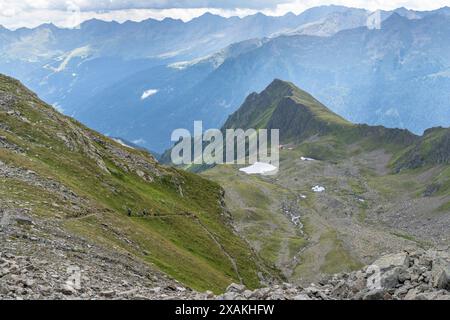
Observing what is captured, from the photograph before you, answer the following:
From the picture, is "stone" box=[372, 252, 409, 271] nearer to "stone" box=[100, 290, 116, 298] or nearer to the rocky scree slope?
the rocky scree slope

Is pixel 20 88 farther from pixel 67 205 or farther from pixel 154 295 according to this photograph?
pixel 154 295

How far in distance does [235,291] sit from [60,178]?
145 feet

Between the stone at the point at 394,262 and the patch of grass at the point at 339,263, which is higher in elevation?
the stone at the point at 394,262

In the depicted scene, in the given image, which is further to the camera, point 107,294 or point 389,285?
point 389,285

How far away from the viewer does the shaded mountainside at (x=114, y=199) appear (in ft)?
180

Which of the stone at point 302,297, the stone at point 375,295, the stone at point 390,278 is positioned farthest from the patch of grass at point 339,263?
the stone at point 375,295

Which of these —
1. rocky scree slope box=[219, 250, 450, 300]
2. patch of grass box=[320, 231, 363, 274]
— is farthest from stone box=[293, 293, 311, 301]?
patch of grass box=[320, 231, 363, 274]

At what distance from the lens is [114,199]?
255ft

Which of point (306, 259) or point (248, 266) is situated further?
point (306, 259)

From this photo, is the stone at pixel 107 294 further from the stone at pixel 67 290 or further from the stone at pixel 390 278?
the stone at pixel 390 278

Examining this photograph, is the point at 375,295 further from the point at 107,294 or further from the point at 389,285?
the point at 107,294

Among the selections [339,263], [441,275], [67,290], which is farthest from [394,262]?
[339,263]

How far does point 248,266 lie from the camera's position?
300ft
